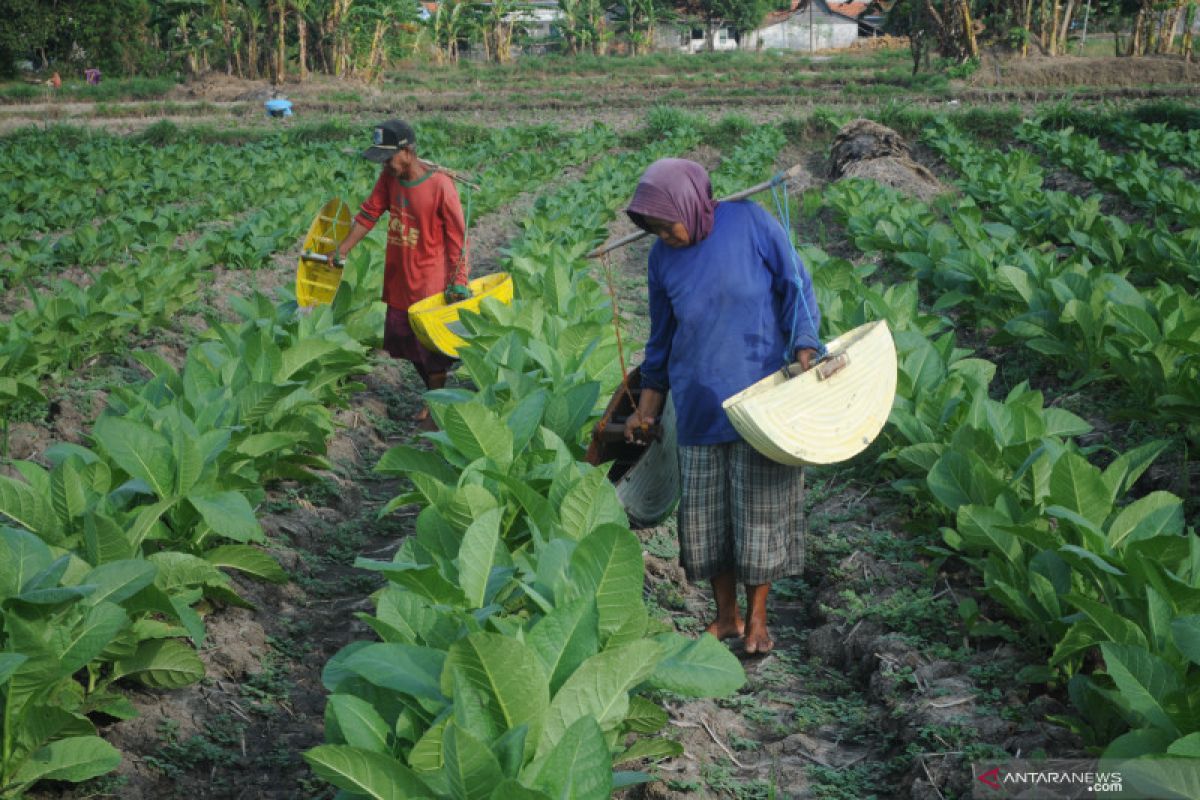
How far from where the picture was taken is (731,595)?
409cm

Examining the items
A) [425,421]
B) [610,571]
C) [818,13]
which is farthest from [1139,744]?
[818,13]

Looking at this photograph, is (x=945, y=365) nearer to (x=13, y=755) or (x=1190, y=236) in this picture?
(x=1190, y=236)

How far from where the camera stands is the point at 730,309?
3.76 metres

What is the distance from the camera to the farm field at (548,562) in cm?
265

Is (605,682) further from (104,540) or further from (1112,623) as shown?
(104,540)

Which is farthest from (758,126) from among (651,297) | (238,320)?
(651,297)

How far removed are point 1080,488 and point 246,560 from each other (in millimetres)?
2910

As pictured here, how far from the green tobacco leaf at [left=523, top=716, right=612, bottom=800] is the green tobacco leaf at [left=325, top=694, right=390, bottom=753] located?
0.53 m

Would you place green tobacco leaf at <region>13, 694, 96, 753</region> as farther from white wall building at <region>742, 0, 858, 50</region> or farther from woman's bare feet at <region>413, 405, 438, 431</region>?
white wall building at <region>742, 0, 858, 50</region>

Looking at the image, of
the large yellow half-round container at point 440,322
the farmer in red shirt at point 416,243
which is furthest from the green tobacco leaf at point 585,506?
the farmer in red shirt at point 416,243

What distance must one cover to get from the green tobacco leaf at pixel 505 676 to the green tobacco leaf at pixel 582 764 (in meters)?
0.22

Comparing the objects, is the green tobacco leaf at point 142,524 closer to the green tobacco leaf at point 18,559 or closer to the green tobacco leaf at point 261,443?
the green tobacco leaf at point 18,559

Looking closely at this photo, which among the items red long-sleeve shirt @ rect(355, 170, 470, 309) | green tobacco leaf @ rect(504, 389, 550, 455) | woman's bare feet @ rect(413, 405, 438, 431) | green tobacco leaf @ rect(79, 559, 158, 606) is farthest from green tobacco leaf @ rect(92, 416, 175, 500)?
woman's bare feet @ rect(413, 405, 438, 431)

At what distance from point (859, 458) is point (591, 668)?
132 inches
